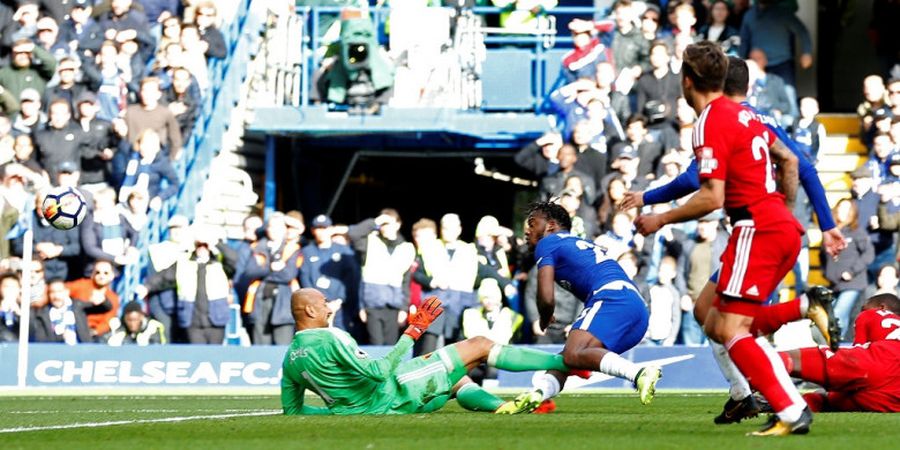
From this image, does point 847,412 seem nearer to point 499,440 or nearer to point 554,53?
point 499,440

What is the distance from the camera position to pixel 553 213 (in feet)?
37.4

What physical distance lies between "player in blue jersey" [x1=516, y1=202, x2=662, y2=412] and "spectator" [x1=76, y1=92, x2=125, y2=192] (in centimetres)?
970

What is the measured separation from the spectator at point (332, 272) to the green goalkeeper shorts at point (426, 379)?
816cm

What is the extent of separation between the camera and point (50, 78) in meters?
20.8

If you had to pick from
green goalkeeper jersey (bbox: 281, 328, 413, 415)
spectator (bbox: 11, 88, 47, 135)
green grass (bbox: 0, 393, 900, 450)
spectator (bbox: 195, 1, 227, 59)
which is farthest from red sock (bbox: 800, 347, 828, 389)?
spectator (bbox: 195, 1, 227, 59)

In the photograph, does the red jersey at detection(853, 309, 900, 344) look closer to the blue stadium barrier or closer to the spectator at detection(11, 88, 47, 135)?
the blue stadium barrier

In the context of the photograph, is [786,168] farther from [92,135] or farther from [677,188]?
[92,135]

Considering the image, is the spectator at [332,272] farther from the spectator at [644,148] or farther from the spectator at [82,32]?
the spectator at [82,32]

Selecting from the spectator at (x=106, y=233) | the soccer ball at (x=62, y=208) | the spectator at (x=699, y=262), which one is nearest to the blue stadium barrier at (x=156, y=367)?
the spectator at (x=699, y=262)

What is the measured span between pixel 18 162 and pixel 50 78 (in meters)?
1.59

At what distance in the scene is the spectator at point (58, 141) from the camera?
1964 cm

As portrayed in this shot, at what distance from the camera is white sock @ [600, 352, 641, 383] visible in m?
Answer: 10.2

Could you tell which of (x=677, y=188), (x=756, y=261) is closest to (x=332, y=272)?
(x=677, y=188)

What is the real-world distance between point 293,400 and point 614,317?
82.8 inches
